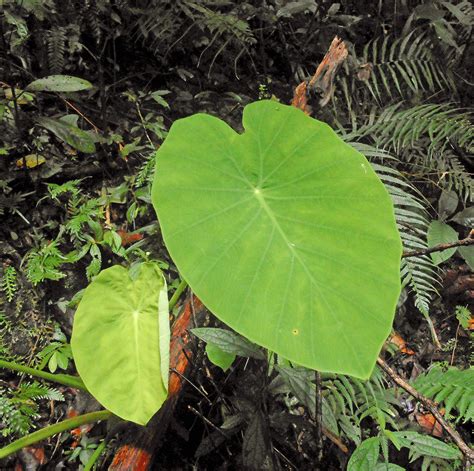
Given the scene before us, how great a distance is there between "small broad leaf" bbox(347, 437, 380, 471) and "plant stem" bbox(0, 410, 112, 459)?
0.71 m

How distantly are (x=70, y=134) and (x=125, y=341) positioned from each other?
91cm

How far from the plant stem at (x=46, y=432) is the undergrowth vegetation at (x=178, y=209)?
6cm

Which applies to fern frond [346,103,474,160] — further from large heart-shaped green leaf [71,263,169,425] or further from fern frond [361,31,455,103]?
large heart-shaped green leaf [71,263,169,425]

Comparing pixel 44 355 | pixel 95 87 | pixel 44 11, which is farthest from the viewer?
pixel 95 87

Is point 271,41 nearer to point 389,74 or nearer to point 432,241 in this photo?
point 389,74

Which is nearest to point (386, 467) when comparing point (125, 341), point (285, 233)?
point (285, 233)

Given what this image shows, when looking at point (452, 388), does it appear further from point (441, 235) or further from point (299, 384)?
point (441, 235)

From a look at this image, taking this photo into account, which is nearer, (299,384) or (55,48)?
(299,384)

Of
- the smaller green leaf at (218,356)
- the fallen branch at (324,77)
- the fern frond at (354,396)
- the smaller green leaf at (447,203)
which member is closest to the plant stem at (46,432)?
the smaller green leaf at (218,356)

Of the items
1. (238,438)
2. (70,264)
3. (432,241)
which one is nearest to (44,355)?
(70,264)

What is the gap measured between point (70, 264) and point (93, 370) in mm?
745

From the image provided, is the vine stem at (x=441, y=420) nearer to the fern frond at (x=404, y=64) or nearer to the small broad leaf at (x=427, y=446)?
the small broad leaf at (x=427, y=446)

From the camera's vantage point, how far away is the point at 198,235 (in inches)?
39.9

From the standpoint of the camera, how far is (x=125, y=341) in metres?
1.25
